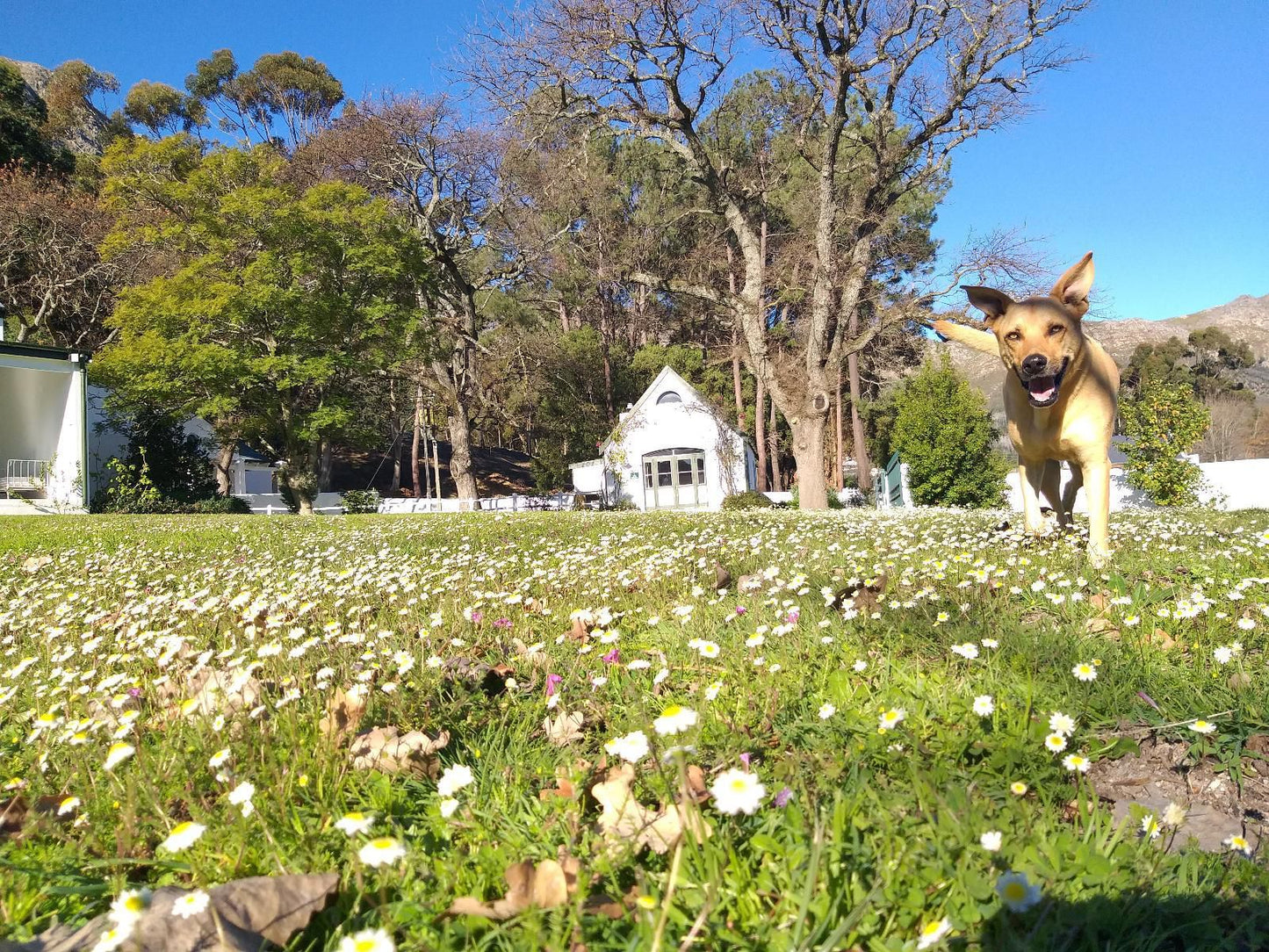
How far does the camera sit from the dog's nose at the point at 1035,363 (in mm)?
3898

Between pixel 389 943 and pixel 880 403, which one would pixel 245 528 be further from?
pixel 880 403

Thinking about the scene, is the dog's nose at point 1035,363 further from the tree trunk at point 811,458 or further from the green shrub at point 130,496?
the green shrub at point 130,496

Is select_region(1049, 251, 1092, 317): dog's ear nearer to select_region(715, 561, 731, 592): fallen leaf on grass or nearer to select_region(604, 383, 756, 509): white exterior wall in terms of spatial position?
select_region(715, 561, 731, 592): fallen leaf on grass

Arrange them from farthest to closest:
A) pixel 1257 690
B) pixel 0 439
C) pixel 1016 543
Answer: pixel 0 439, pixel 1016 543, pixel 1257 690

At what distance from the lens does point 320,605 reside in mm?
3740

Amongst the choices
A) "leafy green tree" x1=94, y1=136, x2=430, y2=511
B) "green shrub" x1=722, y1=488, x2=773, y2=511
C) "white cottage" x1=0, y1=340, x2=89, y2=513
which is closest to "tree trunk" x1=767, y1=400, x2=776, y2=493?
"green shrub" x1=722, y1=488, x2=773, y2=511

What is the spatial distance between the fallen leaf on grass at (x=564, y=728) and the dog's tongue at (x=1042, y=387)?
10.8 feet

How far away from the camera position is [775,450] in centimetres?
2866

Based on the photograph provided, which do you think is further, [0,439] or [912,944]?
[0,439]

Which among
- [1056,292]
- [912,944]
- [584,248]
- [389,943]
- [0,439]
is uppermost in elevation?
[584,248]

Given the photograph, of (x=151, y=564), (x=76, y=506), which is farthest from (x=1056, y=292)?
(x=76, y=506)

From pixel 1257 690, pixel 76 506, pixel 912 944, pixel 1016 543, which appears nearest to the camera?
pixel 912 944

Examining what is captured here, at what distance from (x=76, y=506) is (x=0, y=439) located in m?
5.90

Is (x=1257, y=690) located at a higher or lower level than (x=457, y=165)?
lower
